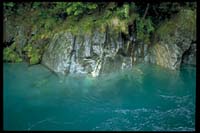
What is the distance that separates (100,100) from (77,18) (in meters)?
3.25

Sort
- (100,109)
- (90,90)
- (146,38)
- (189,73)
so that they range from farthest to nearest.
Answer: (146,38), (189,73), (90,90), (100,109)

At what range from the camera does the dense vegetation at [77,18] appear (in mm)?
9047

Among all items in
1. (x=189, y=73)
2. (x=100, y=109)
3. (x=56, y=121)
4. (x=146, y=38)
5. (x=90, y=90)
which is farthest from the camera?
(x=146, y=38)

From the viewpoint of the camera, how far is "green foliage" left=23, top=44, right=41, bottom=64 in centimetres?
904

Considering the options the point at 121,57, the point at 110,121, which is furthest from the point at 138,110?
the point at 121,57

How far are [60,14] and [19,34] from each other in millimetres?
1437

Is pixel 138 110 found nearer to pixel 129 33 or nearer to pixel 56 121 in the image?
pixel 56 121

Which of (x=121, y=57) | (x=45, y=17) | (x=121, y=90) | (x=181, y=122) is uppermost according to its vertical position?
(x=45, y=17)

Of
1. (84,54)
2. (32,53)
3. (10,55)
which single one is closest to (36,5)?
(32,53)

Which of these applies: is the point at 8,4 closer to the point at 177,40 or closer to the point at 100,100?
the point at 100,100

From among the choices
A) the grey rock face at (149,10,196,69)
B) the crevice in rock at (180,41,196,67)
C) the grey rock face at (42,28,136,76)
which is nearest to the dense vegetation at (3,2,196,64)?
the grey rock face at (42,28,136,76)

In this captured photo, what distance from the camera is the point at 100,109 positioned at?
22.2ft

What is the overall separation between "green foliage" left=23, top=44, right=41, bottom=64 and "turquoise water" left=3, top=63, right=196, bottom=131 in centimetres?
23

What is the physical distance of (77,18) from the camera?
9383 millimetres
